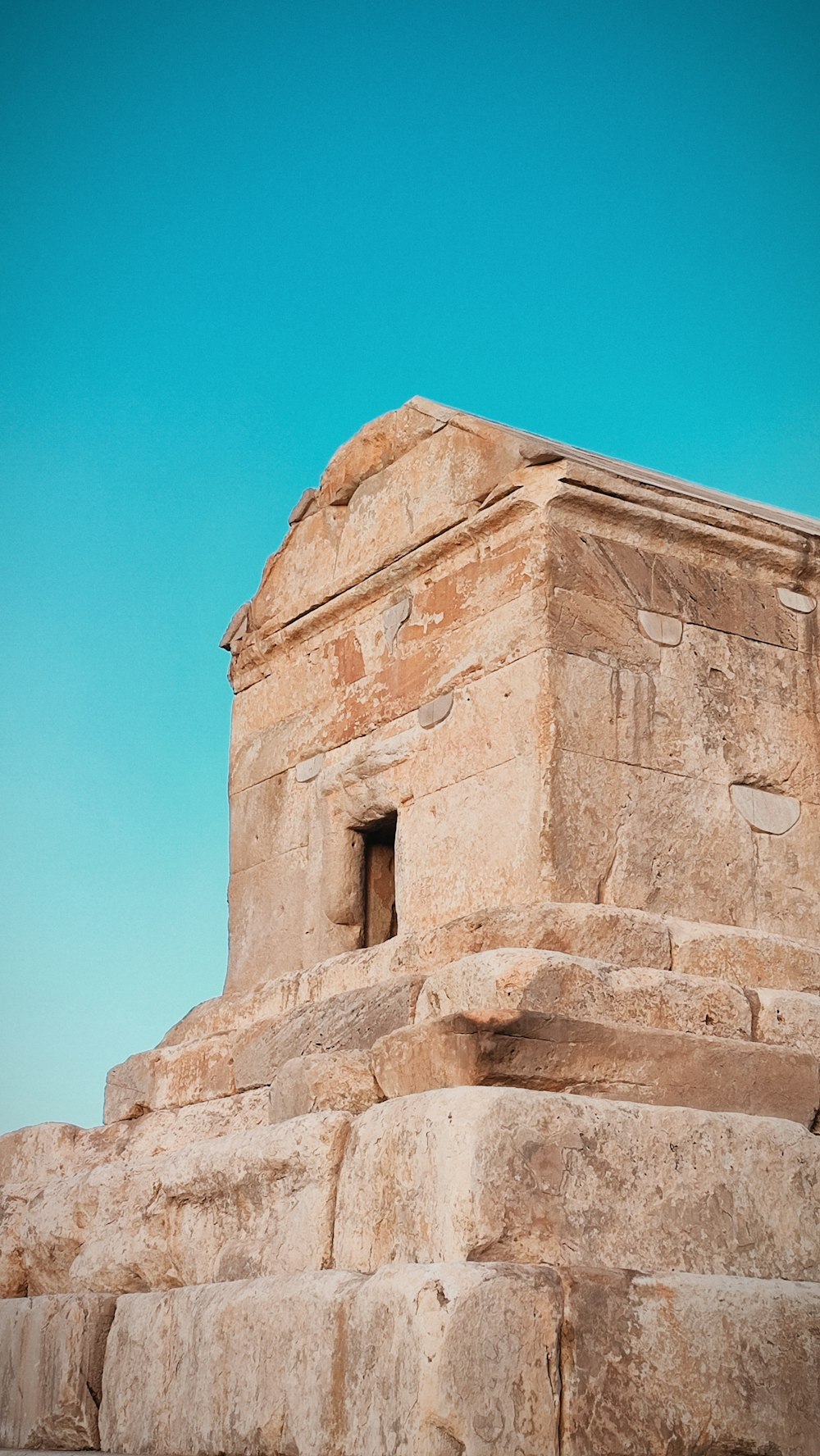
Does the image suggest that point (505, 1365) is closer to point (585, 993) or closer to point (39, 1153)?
point (585, 993)

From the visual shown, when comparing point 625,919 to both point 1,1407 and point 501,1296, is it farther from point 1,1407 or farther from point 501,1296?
point 1,1407

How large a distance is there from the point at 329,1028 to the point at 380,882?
1.08 meters

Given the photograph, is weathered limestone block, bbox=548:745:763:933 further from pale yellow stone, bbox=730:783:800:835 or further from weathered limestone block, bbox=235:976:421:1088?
weathered limestone block, bbox=235:976:421:1088

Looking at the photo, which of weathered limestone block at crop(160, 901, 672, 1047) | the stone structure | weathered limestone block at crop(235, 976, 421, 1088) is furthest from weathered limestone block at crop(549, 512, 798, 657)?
weathered limestone block at crop(235, 976, 421, 1088)

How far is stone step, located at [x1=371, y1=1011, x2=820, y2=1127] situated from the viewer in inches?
179

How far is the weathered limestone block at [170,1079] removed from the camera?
6.42 metres

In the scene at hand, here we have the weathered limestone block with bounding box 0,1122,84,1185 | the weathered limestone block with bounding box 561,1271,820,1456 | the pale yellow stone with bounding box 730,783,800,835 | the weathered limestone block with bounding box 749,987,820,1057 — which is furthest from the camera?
the weathered limestone block with bounding box 0,1122,84,1185

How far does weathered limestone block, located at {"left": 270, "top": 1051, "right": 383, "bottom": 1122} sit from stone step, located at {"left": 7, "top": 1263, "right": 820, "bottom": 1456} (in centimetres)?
62

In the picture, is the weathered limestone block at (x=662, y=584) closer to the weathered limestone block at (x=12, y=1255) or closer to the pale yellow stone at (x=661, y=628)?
the pale yellow stone at (x=661, y=628)

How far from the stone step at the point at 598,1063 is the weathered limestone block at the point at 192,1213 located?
1.14ft

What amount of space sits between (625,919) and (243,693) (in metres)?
2.88

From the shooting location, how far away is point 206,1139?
5875 mm

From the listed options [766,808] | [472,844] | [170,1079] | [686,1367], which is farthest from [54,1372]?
[766,808]

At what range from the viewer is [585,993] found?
4934 mm
